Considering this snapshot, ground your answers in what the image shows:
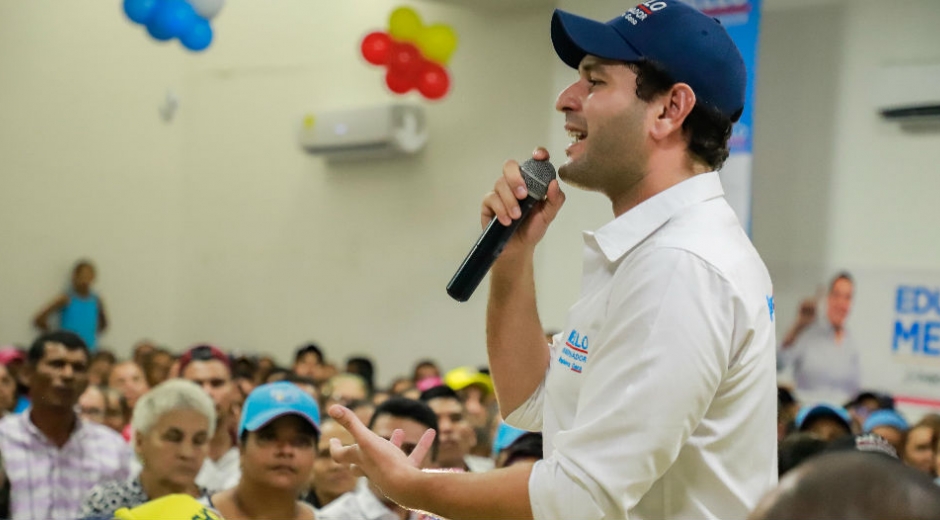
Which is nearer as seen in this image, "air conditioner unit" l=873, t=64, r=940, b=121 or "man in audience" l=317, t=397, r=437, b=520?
"man in audience" l=317, t=397, r=437, b=520

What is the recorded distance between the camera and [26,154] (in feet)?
32.3

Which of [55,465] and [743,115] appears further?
[743,115]

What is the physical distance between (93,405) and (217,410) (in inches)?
36.5

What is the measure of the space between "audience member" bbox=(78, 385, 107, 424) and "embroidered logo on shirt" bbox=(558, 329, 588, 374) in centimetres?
412

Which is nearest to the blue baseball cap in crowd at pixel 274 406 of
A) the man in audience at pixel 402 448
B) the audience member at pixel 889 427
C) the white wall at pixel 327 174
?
the man in audience at pixel 402 448

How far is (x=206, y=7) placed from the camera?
7598 millimetres

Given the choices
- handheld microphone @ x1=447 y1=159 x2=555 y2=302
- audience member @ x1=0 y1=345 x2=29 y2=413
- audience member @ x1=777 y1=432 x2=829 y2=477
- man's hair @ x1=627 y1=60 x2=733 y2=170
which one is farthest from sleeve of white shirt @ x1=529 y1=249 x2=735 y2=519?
audience member @ x1=0 y1=345 x2=29 y2=413

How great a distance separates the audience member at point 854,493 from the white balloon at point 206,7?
7.26 meters

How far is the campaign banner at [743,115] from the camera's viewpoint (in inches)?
245

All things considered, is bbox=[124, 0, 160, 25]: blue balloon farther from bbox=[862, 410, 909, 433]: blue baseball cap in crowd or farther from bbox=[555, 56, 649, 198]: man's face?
bbox=[555, 56, 649, 198]: man's face

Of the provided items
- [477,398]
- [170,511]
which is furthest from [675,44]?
[477,398]

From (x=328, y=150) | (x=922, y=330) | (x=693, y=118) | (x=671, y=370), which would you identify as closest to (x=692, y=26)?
(x=693, y=118)

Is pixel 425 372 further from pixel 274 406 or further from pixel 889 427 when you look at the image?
pixel 274 406

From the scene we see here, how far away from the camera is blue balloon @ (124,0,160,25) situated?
728 cm
